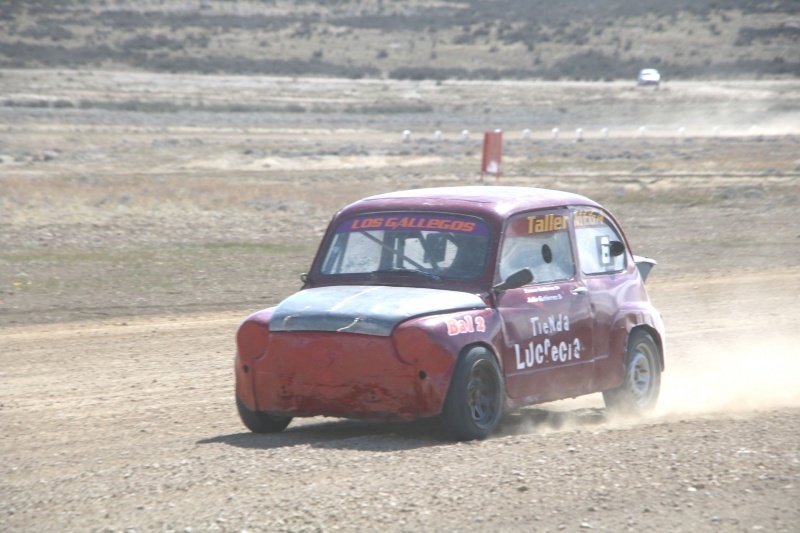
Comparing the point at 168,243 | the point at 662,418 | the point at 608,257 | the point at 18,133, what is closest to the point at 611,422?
the point at 662,418

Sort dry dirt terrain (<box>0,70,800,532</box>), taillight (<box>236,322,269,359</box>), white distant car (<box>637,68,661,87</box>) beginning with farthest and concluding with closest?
white distant car (<box>637,68,661,87</box>) < taillight (<box>236,322,269,359</box>) < dry dirt terrain (<box>0,70,800,532</box>)

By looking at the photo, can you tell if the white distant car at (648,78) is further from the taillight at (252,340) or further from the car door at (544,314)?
the taillight at (252,340)

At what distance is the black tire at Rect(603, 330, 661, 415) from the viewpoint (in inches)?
341

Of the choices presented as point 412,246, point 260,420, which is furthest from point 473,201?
point 260,420

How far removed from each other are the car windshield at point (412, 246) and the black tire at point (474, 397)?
655 millimetres

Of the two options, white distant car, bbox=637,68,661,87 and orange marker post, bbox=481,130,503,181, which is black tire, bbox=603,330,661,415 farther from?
white distant car, bbox=637,68,661,87

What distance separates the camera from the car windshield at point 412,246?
7754mm

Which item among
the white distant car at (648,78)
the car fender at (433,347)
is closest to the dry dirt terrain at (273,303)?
the car fender at (433,347)

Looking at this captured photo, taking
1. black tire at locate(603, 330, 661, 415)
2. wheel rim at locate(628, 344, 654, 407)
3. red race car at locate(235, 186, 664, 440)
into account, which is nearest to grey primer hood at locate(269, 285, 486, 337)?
red race car at locate(235, 186, 664, 440)

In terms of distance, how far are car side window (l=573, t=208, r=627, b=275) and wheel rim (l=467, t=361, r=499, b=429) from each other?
141 centimetres

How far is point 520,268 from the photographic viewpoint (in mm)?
7910

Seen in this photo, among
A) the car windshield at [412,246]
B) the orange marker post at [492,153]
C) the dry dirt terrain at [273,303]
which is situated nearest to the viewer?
the dry dirt terrain at [273,303]

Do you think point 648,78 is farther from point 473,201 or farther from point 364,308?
point 364,308

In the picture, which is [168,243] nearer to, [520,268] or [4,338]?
[4,338]
